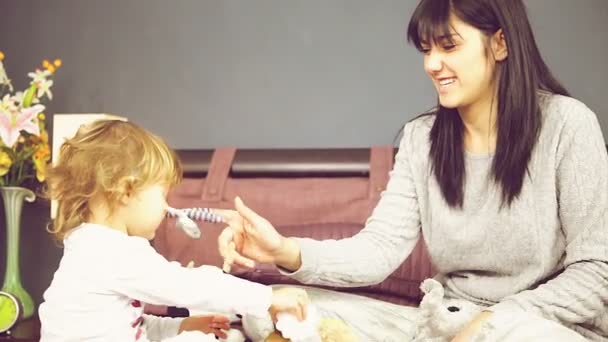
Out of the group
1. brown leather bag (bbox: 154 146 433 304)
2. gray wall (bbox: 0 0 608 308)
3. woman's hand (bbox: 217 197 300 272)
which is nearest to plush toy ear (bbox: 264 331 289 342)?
woman's hand (bbox: 217 197 300 272)

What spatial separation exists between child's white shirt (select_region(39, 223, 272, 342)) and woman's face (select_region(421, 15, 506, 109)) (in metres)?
0.55

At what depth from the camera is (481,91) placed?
1499mm

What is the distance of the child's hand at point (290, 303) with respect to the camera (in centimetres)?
130

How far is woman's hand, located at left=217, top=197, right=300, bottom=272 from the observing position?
1366 millimetres

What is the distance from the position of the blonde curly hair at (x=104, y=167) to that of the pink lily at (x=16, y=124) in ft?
2.70

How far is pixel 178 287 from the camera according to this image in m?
1.29

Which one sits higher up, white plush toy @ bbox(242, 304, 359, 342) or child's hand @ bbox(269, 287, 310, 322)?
child's hand @ bbox(269, 287, 310, 322)

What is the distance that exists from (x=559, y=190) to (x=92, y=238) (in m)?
0.88

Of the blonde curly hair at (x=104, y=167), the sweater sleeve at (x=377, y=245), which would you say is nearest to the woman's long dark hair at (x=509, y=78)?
the sweater sleeve at (x=377, y=245)

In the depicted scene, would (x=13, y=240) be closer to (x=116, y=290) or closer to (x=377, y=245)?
(x=116, y=290)

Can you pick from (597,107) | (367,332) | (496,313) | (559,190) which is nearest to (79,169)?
(367,332)

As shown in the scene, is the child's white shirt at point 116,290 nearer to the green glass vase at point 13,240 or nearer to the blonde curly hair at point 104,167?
the blonde curly hair at point 104,167

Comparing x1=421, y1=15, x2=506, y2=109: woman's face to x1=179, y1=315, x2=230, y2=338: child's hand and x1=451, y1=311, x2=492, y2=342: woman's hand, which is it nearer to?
x1=451, y1=311, x2=492, y2=342: woman's hand

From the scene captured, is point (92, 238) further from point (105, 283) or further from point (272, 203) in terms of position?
point (272, 203)
